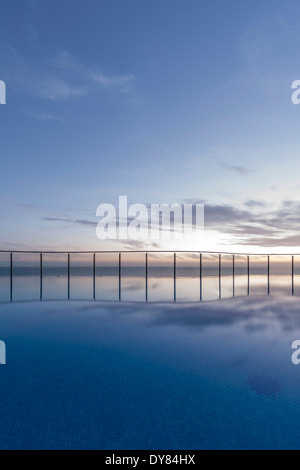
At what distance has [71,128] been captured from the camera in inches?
315

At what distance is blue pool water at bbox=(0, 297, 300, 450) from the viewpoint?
1799 mm

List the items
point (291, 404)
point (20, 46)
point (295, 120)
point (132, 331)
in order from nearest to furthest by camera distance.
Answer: point (291, 404) → point (132, 331) → point (20, 46) → point (295, 120)

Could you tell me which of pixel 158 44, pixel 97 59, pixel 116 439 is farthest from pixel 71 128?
pixel 116 439

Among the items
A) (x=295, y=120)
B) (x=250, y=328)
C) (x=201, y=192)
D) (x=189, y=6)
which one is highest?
(x=189, y=6)

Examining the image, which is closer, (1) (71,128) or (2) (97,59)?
(2) (97,59)

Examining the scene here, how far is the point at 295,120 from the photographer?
285 inches

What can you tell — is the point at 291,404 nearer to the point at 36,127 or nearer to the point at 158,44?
the point at 158,44

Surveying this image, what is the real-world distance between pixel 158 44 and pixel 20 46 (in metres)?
3.24

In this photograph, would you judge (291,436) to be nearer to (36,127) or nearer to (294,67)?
(294,67)

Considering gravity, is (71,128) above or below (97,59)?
below

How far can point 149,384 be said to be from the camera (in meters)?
2.53

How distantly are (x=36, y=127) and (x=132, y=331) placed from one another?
6.60 metres

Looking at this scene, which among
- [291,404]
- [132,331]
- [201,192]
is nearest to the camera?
[291,404]

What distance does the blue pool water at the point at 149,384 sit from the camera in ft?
5.90
